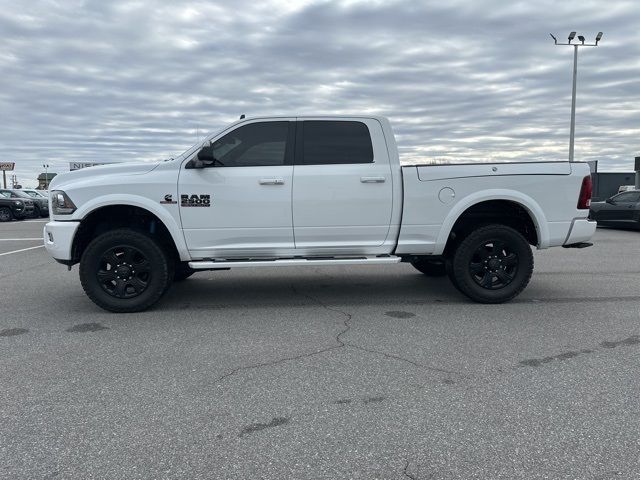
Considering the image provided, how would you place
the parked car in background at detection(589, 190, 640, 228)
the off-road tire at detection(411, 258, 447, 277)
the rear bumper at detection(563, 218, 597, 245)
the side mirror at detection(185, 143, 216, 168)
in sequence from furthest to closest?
the parked car in background at detection(589, 190, 640, 228) → the off-road tire at detection(411, 258, 447, 277) → the rear bumper at detection(563, 218, 597, 245) → the side mirror at detection(185, 143, 216, 168)

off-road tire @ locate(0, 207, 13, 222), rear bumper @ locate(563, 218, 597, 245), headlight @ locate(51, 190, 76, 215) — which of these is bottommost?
off-road tire @ locate(0, 207, 13, 222)

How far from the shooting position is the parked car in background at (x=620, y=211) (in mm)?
15795

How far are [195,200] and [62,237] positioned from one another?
1.45 meters

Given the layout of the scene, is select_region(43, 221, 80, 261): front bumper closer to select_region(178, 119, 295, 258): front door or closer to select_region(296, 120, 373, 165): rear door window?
select_region(178, 119, 295, 258): front door

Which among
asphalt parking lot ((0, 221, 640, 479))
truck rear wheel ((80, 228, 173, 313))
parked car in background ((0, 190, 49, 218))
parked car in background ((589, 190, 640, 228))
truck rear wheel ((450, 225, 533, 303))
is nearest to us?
asphalt parking lot ((0, 221, 640, 479))

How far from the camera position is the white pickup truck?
5.70m

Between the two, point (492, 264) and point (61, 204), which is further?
point (492, 264)

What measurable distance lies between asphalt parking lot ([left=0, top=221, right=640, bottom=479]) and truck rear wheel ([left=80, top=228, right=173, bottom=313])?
0.20m

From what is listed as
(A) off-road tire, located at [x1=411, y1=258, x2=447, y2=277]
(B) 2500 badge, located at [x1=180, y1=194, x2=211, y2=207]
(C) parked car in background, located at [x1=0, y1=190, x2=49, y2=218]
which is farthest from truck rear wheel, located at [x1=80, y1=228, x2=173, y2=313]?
(C) parked car in background, located at [x1=0, y1=190, x2=49, y2=218]

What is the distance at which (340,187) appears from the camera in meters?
5.80

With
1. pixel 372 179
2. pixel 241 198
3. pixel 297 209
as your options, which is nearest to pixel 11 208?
pixel 241 198

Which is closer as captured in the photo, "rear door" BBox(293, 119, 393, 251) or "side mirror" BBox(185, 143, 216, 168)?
"side mirror" BBox(185, 143, 216, 168)

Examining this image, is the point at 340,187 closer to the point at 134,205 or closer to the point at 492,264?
the point at 492,264

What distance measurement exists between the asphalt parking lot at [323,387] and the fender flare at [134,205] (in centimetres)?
92
